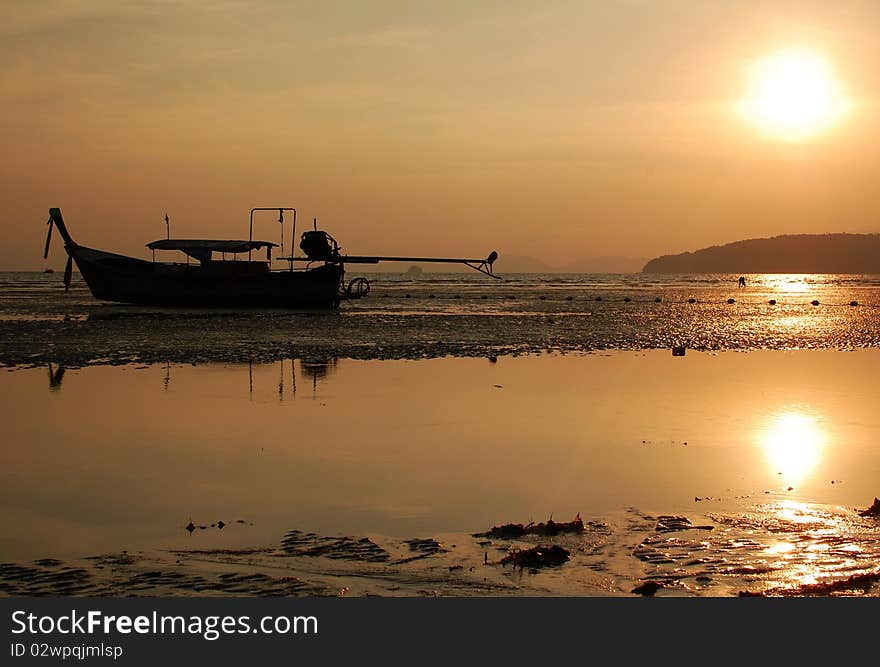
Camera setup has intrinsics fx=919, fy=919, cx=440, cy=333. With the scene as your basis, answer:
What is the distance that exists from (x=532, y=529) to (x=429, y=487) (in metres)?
2.19

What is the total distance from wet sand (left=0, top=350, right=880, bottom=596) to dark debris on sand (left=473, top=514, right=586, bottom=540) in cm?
13

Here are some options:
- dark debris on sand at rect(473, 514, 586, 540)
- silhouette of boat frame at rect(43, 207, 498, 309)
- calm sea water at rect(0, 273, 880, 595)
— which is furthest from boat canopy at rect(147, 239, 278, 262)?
dark debris on sand at rect(473, 514, 586, 540)

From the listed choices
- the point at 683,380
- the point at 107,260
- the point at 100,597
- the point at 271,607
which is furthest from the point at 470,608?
the point at 107,260

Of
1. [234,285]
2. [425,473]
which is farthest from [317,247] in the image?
[425,473]

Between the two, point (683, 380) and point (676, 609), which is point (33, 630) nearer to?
point (676, 609)

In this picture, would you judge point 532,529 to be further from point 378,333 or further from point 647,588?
point 378,333

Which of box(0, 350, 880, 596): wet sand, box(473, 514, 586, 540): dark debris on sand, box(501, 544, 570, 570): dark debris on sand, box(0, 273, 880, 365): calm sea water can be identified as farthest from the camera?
box(0, 273, 880, 365): calm sea water

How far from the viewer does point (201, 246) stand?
2196 inches

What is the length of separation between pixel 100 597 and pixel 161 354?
2103 centimetres

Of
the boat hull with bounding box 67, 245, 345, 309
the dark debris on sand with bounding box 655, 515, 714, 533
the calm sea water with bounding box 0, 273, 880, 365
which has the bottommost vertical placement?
the dark debris on sand with bounding box 655, 515, 714, 533

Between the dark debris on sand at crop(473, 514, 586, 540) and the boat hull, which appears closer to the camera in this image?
the dark debris on sand at crop(473, 514, 586, 540)

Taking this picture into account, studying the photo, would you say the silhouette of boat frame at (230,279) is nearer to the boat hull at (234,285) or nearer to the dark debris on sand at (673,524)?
the boat hull at (234,285)

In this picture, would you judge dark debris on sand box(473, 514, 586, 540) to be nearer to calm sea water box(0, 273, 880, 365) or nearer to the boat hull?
calm sea water box(0, 273, 880, 365)

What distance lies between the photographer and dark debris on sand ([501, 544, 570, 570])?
794cm
